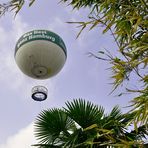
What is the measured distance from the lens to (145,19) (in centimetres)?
360

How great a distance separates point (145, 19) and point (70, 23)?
27.8 inches

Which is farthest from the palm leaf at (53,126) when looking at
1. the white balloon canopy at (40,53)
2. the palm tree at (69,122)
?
the white balloon canopy at (40,53)

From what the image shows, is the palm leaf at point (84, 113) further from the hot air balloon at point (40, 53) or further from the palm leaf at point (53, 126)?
the hot air balloon at point (40, 53)

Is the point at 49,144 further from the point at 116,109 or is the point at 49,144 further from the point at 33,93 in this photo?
the point at 33,93

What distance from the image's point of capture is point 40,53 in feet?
55.1

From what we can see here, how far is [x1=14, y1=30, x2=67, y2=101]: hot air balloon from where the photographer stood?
16.8m

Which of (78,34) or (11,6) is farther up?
(11,6)

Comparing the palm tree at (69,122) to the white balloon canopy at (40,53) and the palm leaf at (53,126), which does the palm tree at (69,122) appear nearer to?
the palm leaf at (53,126)

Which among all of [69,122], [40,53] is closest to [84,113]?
[69,122]

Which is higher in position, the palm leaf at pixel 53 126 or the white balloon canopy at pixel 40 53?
the white balloon canopy at pixel 40 53

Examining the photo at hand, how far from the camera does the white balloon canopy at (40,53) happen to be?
16797 millimetres

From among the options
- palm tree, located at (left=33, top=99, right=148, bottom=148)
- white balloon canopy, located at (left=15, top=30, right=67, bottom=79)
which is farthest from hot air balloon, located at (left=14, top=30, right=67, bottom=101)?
palm tree, located at (left=33, top=99, right=148, bottom=148)

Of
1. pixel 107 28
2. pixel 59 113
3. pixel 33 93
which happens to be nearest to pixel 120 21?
pixel 107 28

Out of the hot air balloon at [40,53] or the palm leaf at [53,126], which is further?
the hot air balloon at [40,53]
